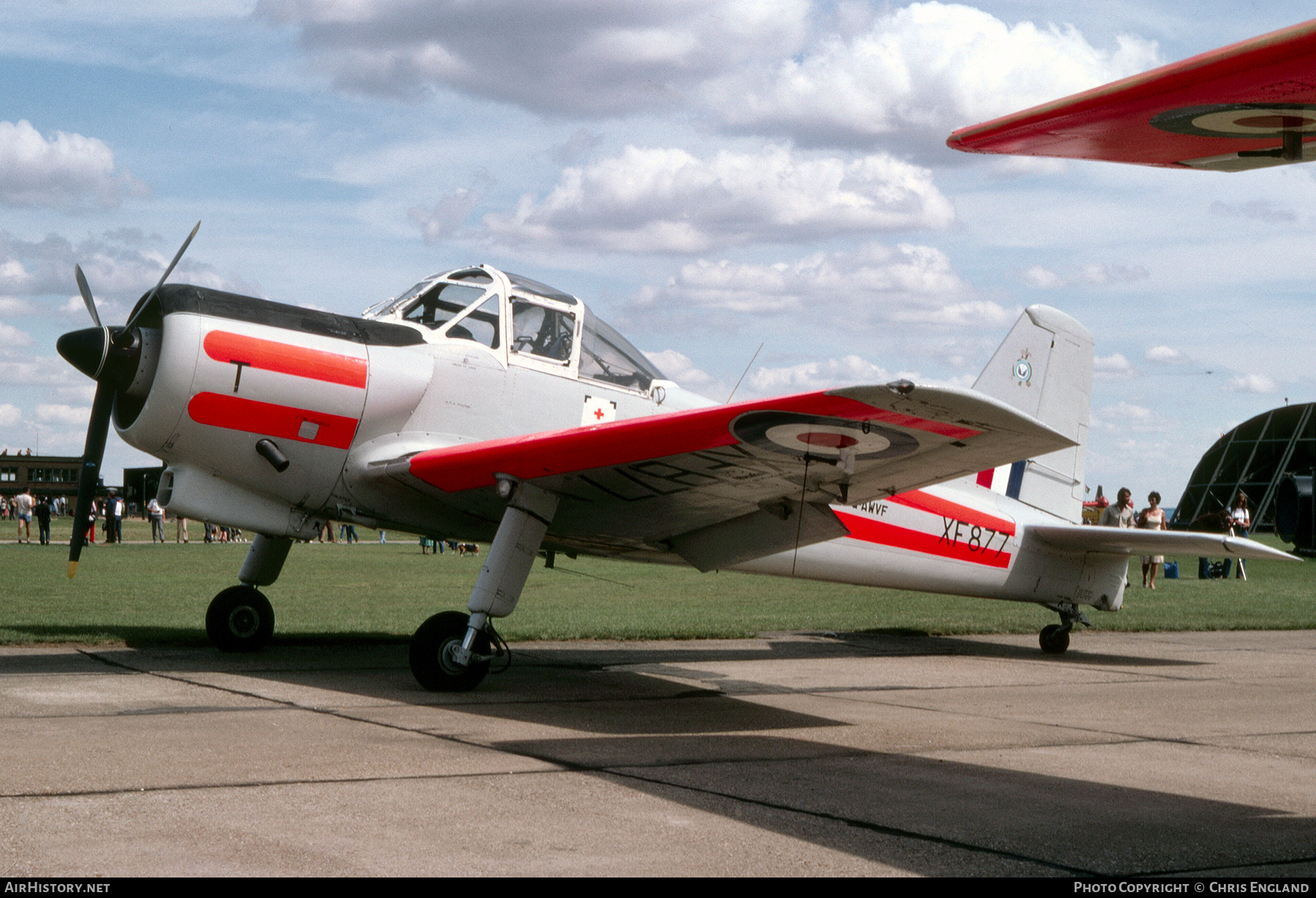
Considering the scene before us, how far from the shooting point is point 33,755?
5.14 m

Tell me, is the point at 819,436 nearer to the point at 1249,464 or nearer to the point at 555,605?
the point at 555,605

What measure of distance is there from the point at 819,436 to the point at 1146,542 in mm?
5496

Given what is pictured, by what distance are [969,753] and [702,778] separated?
5.26ft

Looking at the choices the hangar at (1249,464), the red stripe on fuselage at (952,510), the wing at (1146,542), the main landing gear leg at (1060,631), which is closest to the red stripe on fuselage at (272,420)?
the red stripe on fuselage at (952,510)

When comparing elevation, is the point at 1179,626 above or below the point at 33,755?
above

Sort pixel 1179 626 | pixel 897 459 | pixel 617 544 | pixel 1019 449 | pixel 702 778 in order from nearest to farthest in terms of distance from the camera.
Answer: pixel 702 778 < pixel 1019 449 < pixel 897 459 < pixel 617 544 < pixel 1179 626

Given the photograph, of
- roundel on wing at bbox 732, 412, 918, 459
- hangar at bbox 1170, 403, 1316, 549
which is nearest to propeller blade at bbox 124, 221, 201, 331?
roundel on wing at bbox 732, 412, 918, 459

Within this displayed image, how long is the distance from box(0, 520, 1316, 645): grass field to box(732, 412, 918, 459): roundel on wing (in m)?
2.78

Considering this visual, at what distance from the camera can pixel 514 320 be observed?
8688 millimetres

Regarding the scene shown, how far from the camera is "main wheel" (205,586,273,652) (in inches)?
370

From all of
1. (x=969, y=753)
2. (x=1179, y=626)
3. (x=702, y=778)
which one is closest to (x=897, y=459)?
(x=969, y=753)

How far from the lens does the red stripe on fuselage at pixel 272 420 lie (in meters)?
7.61

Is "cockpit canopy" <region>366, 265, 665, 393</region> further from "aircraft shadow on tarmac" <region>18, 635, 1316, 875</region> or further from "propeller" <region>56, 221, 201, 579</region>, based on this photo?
"aircraft shadow on tarmac" <region>18, 635, 1316, 875</region>

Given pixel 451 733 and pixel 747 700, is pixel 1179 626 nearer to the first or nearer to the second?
pixel 747 700
